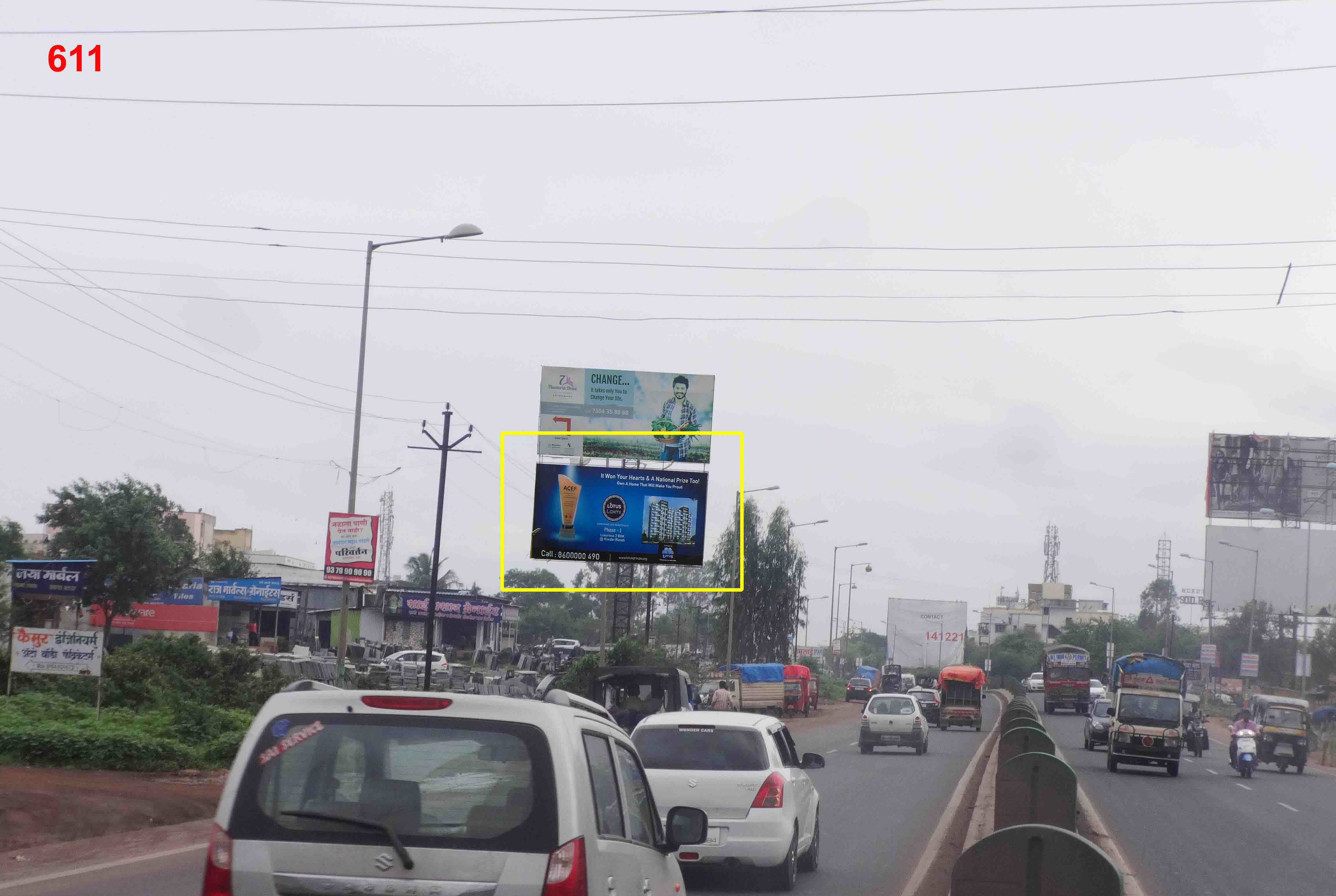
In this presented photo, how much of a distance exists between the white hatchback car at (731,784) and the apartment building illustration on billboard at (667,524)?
30.0 m

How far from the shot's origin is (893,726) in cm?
3628

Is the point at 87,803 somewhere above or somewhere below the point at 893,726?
above

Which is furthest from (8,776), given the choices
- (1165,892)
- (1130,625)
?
(1130,625)

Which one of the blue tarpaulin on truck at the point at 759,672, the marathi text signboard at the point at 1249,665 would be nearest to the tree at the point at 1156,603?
the marathi text signboard at the point at 1249,665

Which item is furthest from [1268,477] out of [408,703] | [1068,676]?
[408,703]

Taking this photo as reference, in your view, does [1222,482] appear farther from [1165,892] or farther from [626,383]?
[1165,892]

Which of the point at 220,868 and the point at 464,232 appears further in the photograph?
the point at 464,232

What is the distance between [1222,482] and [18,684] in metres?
85.9

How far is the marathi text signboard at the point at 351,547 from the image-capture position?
90.9 feet

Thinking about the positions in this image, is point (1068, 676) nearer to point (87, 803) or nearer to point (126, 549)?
point (126, 549)

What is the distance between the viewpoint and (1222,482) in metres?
95.1

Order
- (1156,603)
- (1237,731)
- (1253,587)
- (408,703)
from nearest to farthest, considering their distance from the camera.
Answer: (408,703), (1237,731), (1253,587), (1156,603)

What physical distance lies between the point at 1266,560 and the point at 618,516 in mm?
66958

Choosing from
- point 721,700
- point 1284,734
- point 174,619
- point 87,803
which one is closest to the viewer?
point 87,803
